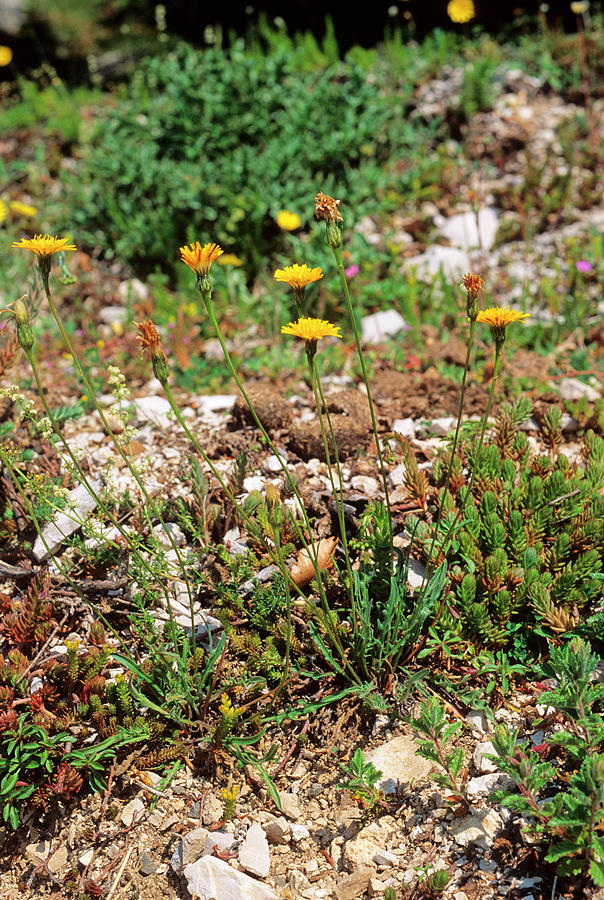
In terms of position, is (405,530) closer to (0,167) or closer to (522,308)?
(522,308)

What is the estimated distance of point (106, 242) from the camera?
527cm

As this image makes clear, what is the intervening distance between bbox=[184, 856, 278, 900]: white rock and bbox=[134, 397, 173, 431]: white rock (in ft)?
6.32

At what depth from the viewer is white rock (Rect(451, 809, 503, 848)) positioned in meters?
2.10

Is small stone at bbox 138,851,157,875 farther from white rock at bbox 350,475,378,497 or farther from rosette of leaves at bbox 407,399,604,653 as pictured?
white rock at bbox 350,475,378,497

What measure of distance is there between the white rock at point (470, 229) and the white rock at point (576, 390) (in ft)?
5.70

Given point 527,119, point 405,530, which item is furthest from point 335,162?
point 405,530

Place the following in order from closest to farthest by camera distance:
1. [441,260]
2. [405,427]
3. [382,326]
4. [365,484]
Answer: [365,484] → [405,427] → [382,326] → [441,260]

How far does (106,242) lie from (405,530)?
3555 mm

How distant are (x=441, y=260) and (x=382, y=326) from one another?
0.81 metres

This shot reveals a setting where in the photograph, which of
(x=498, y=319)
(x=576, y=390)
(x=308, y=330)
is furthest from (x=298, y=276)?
(x=576, y=390)

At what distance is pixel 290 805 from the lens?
90.3 inches

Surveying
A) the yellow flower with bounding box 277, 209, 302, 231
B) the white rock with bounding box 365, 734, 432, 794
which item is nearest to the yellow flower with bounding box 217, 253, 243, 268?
the yellow flower with bounding box 277, 209, 302, 231

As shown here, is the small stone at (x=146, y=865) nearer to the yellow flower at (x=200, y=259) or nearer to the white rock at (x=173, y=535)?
the white rock at (x=173, y=535)

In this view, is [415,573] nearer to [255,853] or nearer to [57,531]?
[255,853]
